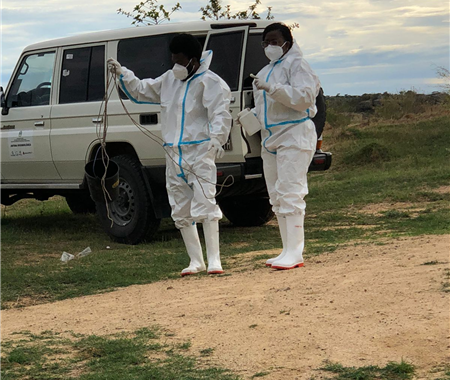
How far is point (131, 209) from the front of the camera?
941 centimetres

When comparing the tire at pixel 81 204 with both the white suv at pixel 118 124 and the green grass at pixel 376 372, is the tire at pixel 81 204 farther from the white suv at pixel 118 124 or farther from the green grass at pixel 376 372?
the green grass at pixel 376 372

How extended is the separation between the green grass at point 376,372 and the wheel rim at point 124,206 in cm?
530

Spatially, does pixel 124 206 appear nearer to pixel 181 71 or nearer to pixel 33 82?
pixel 33 82

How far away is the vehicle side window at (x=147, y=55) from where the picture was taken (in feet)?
29.3

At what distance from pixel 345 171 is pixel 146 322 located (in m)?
12.4

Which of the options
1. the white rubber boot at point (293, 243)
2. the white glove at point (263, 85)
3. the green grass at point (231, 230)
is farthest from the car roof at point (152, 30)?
the white rubber boot at point (293, 243)

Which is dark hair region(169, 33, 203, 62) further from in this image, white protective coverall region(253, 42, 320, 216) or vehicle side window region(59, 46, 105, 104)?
vehicle side window region(59, 46, 105, 104)

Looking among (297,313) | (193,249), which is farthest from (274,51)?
(297,313)

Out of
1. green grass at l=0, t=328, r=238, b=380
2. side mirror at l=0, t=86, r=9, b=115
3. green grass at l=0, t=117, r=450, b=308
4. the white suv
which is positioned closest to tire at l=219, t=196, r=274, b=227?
the white suv

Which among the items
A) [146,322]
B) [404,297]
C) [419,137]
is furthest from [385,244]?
[419,137]

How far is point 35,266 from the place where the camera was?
8.39 m

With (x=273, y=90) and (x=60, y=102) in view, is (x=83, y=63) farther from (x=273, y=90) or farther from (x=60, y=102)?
(x=273, y=90)

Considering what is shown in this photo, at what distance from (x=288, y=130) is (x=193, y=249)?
1.34 meters

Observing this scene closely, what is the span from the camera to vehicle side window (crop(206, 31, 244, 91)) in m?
8.48
